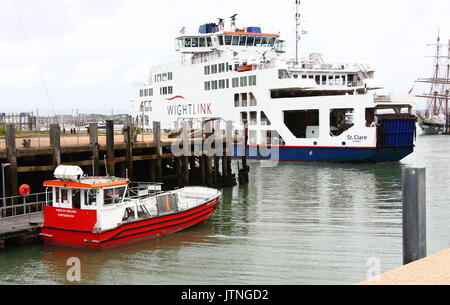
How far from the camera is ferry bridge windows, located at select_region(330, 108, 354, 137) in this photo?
36906 mm

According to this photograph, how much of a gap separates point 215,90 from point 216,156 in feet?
59.0

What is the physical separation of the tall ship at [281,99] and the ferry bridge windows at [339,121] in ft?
0.24

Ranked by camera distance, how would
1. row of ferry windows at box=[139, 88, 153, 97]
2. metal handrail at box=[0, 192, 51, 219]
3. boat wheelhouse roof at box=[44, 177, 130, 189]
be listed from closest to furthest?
boat wheelhouse roof at box=[44, 177, 130, 189]
metal handrail at box=[0, 192, 51, 219]
row of ferry windows at box=[139, 88, 153, 97]

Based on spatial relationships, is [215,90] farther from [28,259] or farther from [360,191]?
[28,259]

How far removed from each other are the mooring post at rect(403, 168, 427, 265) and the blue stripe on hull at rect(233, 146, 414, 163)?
27349 mm

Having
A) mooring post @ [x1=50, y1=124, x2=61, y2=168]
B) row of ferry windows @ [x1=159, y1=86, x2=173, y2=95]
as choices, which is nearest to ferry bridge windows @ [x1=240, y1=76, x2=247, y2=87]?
row of ferry windows @ [x1=159, y1=86, x2=173, y2=95]

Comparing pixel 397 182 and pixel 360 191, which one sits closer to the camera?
pixel 360 191

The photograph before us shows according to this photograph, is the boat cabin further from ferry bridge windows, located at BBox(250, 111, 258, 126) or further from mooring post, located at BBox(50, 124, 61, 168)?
ferry bridge windows, located at BBox(250, 111, 258, 126)

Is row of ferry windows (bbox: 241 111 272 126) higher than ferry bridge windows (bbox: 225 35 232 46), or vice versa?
ferry bridge windows (bbox: 225 35 232 46)
